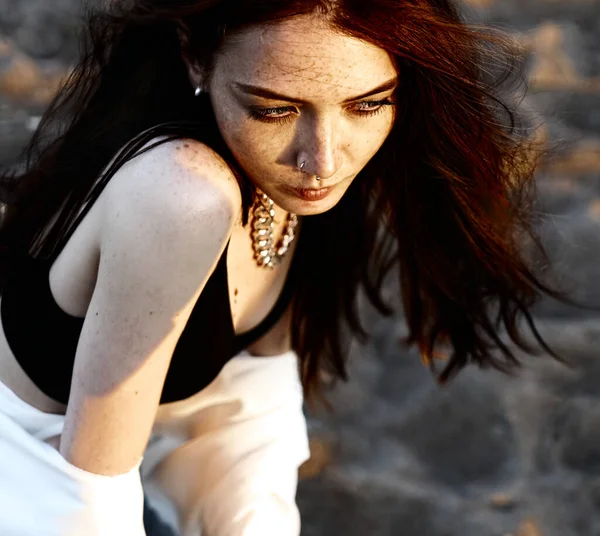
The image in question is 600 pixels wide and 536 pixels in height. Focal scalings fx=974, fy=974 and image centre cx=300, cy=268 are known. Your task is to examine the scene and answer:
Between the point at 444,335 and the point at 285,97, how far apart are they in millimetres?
875

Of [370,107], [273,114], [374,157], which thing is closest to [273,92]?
[273,114]

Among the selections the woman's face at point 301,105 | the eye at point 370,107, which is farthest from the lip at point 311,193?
→ the eye at point 370,107

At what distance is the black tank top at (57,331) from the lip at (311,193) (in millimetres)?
144

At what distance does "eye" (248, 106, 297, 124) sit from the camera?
1.24m

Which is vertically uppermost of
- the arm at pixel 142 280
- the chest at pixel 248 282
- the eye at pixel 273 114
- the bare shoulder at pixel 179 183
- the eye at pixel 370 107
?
the eye at pixel 273 114

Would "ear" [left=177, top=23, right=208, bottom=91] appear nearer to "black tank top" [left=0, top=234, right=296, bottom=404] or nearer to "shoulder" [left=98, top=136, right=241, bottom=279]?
"shoulder" [left=98, top=136, right=241, bottom=279]

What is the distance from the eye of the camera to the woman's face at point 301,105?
1187 millimetres

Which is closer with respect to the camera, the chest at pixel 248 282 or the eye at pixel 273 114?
the eye at pixel 273 114

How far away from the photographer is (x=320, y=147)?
125 cm

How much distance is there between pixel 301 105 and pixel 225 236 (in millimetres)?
194

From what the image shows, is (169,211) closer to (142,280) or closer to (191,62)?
(142,280)

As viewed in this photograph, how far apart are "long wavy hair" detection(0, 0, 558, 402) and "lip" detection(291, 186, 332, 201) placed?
78 millimetres

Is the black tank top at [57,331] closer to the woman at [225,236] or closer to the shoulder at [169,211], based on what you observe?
the woman at [225,236]

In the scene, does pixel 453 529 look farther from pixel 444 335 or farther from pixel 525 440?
pixel 444 335
